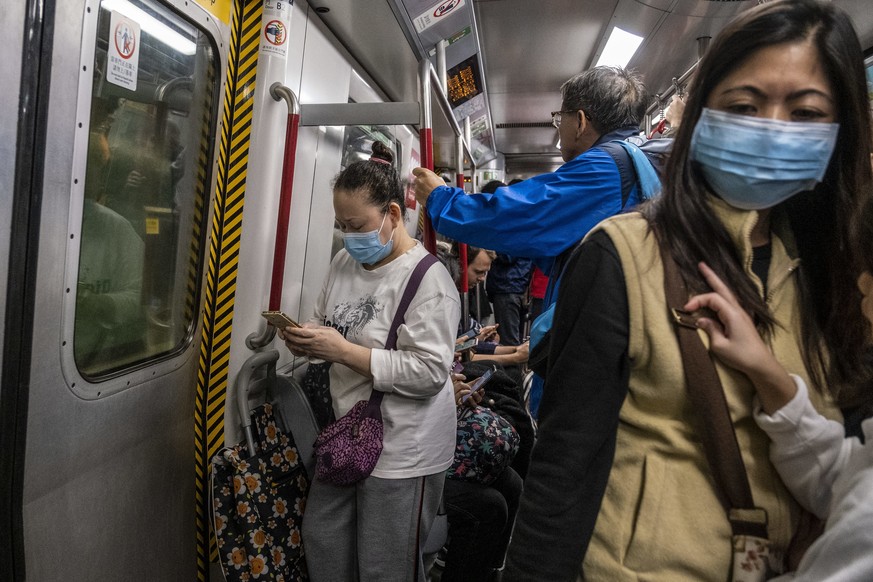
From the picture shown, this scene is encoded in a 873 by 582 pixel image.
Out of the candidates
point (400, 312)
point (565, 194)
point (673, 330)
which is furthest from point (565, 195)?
point (673, 330)

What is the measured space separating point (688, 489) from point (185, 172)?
1.89m

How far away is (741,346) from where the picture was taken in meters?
0.78

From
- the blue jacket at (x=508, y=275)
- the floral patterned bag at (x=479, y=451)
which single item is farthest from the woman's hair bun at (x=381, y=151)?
the blue jacket at (x=508, y=275)

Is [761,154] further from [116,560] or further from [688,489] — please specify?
[116,560]

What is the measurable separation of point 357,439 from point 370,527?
30 centimetres

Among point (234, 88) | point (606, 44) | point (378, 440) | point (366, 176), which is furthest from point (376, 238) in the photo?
point (606, 44)

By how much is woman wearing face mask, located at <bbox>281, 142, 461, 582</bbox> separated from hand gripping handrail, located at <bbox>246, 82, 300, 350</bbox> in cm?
23

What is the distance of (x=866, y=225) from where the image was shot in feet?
3.17

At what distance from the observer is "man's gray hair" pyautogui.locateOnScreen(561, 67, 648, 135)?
199cm

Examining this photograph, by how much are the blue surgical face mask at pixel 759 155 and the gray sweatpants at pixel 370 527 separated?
1.31m

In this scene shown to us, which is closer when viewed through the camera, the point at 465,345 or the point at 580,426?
the point at 580,426

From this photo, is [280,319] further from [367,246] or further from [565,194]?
[565,194]

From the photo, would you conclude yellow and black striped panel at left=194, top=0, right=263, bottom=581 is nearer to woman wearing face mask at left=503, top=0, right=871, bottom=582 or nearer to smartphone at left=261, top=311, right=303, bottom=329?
smartphone at left=261, top=311, right=303, bottom=329

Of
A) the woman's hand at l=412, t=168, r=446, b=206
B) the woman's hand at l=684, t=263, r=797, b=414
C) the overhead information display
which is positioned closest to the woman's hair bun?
the woman's hand at l=412, t=168, r=446, b=206
